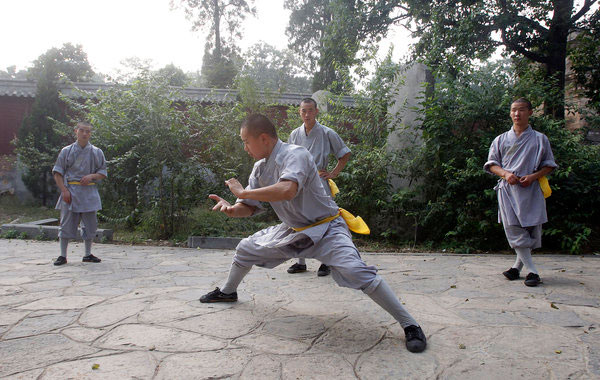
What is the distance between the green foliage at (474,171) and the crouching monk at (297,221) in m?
3.80

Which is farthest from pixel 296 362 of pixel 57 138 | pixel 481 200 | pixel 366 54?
pixel 57 138

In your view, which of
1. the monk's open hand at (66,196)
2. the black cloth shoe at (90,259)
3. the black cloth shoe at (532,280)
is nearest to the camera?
the black cloth shoe at (532,280)

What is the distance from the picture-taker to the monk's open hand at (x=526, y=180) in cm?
393

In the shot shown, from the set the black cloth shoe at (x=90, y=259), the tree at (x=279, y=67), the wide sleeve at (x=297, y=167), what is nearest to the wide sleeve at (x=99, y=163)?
the black cloth shoe at (x=90, y=259)

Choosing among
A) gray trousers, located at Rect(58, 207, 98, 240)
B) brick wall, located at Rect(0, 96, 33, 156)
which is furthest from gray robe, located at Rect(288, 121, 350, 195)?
brick wall, located at Rect(0, 96, 33, 156)

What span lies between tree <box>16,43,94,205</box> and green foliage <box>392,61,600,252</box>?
360 inches

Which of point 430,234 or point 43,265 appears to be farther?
point 430,234

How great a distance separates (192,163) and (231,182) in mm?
4896

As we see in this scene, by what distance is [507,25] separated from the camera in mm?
9750

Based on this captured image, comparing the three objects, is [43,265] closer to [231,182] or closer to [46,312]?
[46,312]

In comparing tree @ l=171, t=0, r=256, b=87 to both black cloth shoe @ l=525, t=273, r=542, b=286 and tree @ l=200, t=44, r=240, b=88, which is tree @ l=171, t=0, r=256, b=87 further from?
black cloth shoe @ l=525, t=273, r=542, b=286

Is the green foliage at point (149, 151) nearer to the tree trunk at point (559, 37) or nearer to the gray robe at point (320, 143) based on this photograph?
→ the gray robe at point (320, 143)

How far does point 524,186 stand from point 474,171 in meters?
1.98

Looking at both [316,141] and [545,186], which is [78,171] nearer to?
[316,141]
